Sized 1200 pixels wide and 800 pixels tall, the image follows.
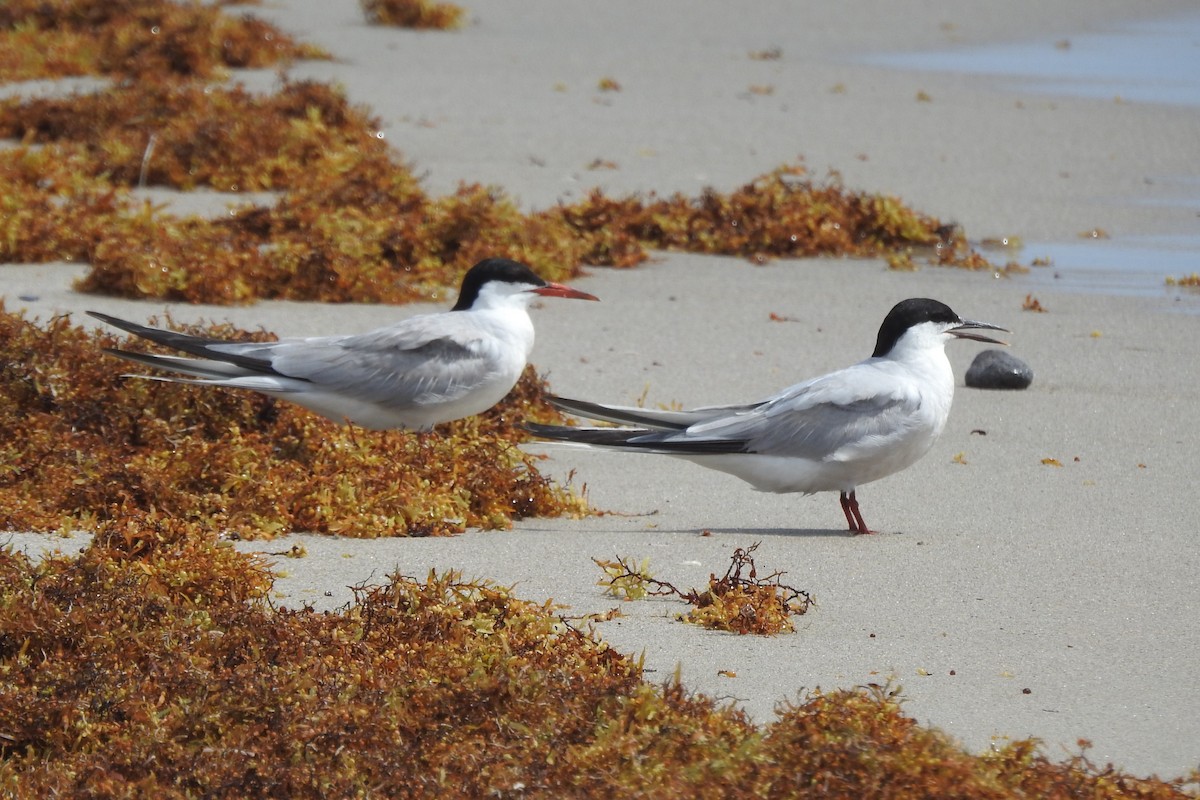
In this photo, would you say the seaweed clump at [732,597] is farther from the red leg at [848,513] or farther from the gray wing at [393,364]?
the gray wing at [393,364]

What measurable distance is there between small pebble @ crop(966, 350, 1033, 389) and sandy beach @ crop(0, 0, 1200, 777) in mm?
153

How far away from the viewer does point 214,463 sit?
490 centimetres

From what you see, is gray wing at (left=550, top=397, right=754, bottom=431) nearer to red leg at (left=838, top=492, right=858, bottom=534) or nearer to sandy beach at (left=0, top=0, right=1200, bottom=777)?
sandy beach at (left=0, top=0, right=1200, bottom=777)

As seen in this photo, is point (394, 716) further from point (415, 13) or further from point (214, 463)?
point (415, 13)

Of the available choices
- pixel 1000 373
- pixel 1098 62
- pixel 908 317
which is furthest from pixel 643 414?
pixel 1098 62

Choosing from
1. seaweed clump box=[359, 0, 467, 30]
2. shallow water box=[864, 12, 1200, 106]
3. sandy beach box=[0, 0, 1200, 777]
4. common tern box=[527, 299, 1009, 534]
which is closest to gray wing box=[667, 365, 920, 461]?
common tern box=[527, 299, 1009, 534]

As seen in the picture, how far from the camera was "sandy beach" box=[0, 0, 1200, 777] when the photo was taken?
3.77 meters

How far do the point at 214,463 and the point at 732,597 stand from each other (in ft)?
5.83

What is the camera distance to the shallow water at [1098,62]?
1293 cm

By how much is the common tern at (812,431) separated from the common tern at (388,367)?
1.97ft

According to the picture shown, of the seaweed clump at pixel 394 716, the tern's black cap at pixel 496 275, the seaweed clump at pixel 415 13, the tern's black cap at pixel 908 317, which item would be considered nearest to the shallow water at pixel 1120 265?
the tern's black cap at pixel 908 317

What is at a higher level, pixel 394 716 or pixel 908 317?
pixel 908 317

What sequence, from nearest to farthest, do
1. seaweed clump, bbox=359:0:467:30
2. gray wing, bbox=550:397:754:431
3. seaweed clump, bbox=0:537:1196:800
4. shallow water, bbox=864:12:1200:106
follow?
Answer: seaweed clump, bbox=0:537:1196:800, gray wing, bbox=550:397:754:431, shallow water, bbox=864:12:1200:106, seaweed clump, bbox=359:0:467:30

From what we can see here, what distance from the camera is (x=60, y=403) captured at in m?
5.38
